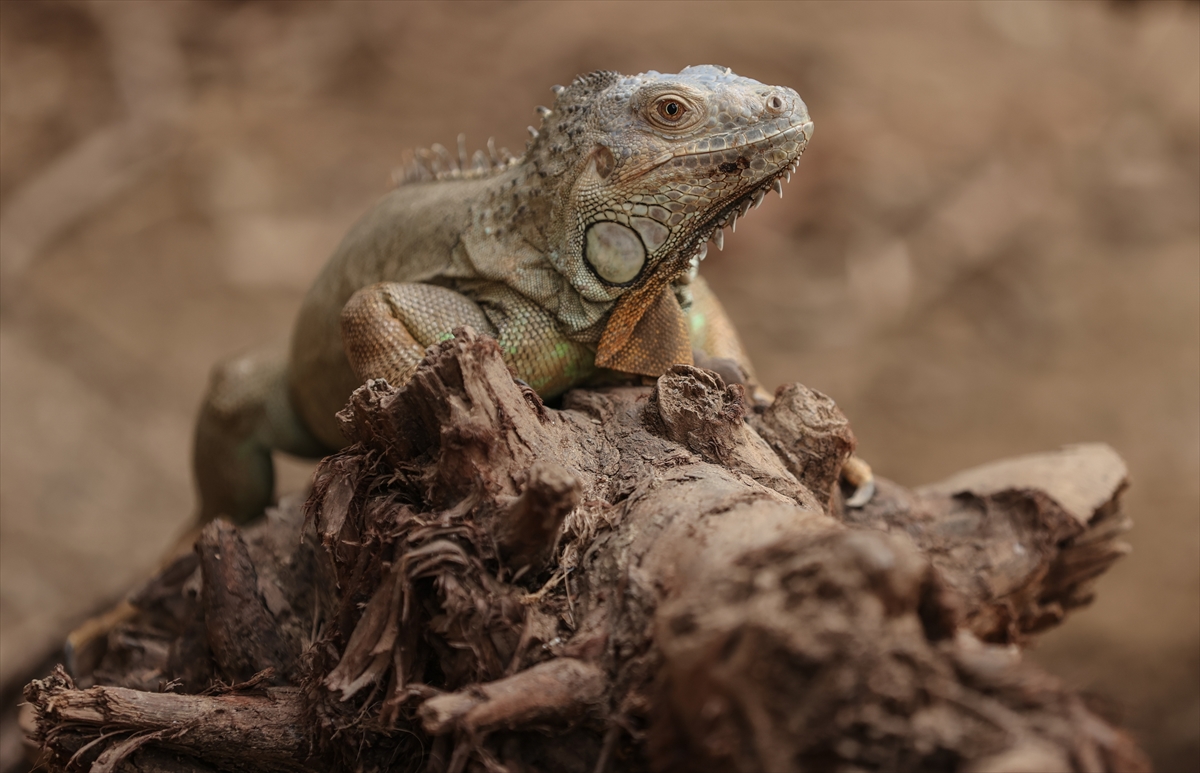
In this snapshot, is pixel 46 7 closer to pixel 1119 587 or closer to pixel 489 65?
pixel 489 65

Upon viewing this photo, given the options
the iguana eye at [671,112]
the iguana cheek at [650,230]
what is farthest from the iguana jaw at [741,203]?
the iguana eye at [671,112]

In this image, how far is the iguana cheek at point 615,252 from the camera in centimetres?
327

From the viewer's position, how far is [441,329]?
3.43m

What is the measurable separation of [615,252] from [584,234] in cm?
14

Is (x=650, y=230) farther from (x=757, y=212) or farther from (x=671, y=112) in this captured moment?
(x=757, y=212)

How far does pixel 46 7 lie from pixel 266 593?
915cm

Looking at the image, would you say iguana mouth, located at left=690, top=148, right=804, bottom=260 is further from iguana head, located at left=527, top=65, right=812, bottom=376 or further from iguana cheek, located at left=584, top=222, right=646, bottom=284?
iguana cheek, located at left=584, top=222, right=646, bottom=284

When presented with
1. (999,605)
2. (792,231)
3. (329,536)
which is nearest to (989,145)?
(792,231)

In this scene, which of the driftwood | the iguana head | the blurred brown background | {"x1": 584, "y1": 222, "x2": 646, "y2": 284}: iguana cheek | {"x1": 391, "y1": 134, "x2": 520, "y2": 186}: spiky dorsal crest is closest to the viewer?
the driftwood

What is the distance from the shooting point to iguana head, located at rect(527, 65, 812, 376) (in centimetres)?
316

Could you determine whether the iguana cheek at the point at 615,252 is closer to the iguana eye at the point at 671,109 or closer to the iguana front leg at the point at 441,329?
the iguana front leg at the point at 441,329

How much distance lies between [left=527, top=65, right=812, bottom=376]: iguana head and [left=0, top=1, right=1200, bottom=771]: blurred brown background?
554 cm

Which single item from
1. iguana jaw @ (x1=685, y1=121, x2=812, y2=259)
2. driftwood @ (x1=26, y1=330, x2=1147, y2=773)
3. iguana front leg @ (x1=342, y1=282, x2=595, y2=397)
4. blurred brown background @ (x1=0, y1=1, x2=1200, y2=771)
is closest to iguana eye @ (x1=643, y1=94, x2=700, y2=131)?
iguana jaw @ (x1=685, y1=121, x2=812, y2=259)

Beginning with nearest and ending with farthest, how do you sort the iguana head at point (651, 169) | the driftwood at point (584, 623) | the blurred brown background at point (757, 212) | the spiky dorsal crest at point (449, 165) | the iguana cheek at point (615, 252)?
1. the driftwood at point (584, 623)
2. the iguana head at point (651, 169)
3. the iguana cheek at point (615, 252)
4. the spiky dorsal crest at point (449, 165)
5. the blurred brown background at point (757, 212)
